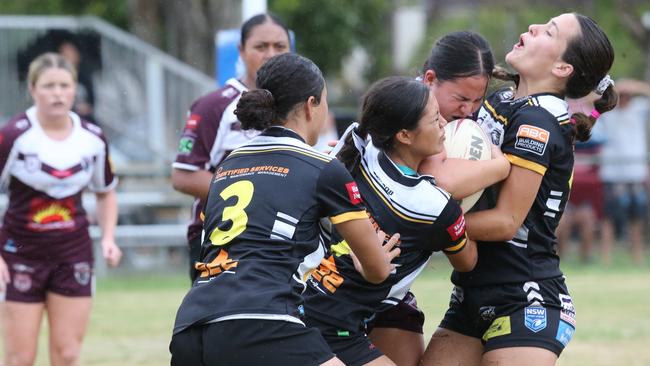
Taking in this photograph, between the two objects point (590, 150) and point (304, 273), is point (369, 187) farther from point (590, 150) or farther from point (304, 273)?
point (590, 150)

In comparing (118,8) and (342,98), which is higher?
(118,8)

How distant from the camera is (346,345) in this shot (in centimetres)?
423

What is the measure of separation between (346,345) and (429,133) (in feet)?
2.87

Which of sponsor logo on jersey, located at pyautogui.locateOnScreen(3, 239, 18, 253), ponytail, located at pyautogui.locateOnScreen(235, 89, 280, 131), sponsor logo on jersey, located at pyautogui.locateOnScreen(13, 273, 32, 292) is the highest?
ponytail, located at pyautogui.locateOnScreen(235, 89, 280, 131)

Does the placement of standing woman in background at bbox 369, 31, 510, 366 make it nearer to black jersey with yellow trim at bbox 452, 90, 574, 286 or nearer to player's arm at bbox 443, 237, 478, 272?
black jersey with yellow trim at bbox 452, 90, 574, 286

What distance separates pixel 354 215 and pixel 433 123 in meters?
0.55

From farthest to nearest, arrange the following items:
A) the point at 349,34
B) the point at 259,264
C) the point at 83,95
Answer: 1. the point at 349,34
2. the point at 83,95
3. the point at 259,264

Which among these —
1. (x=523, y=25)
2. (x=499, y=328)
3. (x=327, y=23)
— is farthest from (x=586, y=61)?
(x=523, y=25)

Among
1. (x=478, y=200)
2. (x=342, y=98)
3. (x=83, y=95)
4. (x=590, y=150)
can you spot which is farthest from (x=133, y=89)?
(x=478, y=200)

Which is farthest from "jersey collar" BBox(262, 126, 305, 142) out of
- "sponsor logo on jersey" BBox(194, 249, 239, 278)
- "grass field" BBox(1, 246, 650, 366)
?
"grass field" BBox(1, 246, 650, 366)

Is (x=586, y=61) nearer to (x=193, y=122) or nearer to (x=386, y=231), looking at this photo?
(x=386, y=231)

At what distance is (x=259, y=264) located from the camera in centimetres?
383

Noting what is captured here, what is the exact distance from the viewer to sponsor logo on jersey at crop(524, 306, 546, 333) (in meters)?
4.40

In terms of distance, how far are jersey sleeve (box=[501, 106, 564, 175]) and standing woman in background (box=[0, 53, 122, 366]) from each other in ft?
10.8
